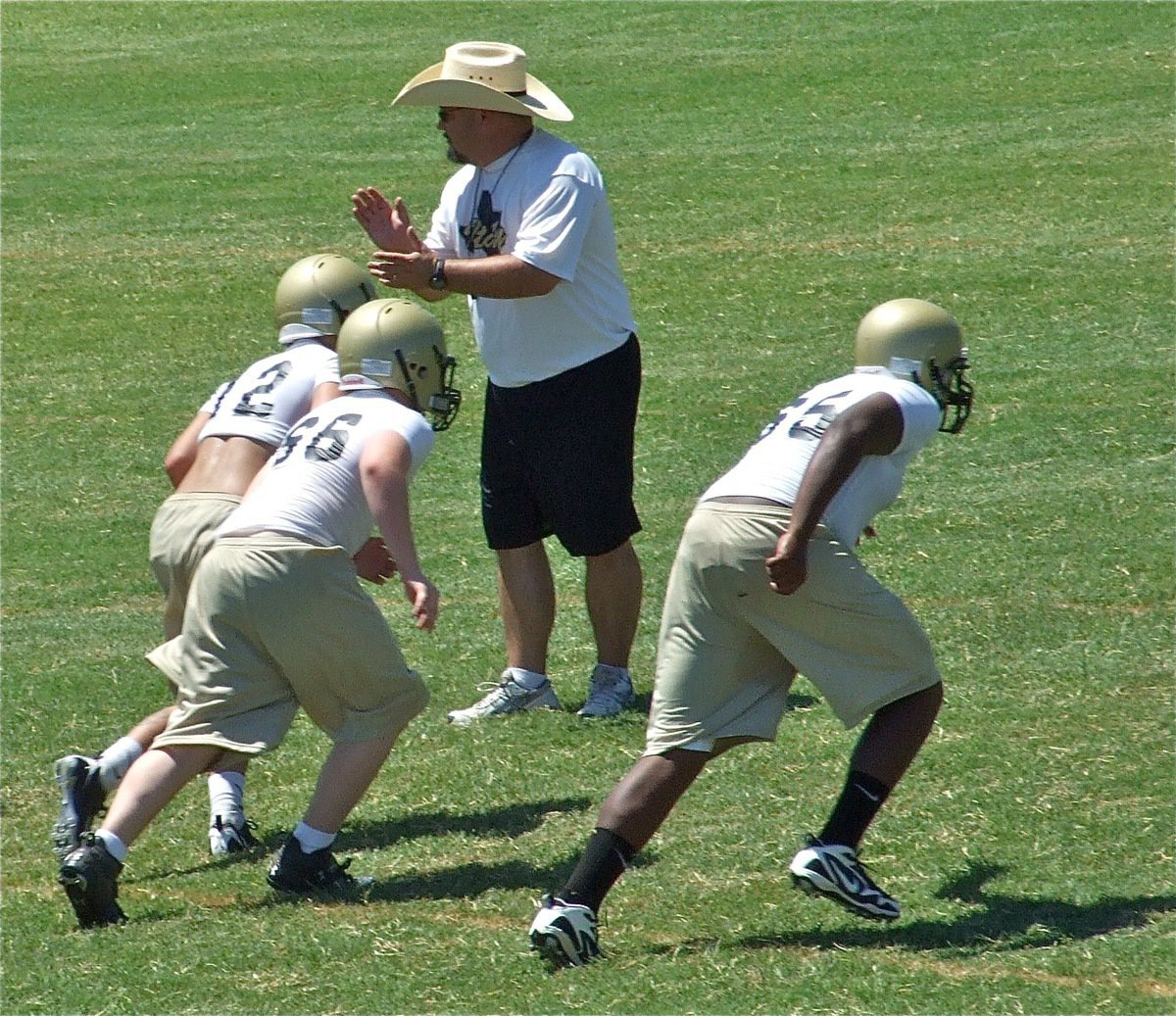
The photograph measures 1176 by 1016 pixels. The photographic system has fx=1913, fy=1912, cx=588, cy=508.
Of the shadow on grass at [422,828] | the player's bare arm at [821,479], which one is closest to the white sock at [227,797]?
the shadow on grass at [422,828]

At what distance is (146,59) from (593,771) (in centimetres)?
1811

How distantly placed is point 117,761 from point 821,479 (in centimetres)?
255

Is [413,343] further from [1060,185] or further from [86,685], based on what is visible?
[1060,185]

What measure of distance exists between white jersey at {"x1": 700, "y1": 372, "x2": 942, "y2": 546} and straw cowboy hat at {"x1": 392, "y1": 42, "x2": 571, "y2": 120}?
1965 mm

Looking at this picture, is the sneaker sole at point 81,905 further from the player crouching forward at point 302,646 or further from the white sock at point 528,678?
the white sock at point 528,678

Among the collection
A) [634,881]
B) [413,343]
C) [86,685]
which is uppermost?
[413,343]

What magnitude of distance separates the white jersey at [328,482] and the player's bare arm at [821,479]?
1.18 meters

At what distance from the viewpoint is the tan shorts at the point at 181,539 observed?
Result: 627 cm

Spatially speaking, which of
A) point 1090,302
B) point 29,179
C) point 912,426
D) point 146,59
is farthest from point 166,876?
point 146,59

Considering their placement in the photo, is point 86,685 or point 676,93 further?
point 676,93

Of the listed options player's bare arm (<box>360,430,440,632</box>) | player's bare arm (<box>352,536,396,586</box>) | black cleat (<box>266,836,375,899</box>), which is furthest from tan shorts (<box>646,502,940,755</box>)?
black cleat (<box>266,836,375,899</box>)

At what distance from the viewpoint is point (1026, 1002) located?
179 inches

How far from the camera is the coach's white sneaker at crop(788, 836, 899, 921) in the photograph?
5.13m

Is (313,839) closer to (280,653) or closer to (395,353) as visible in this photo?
(280,653)
